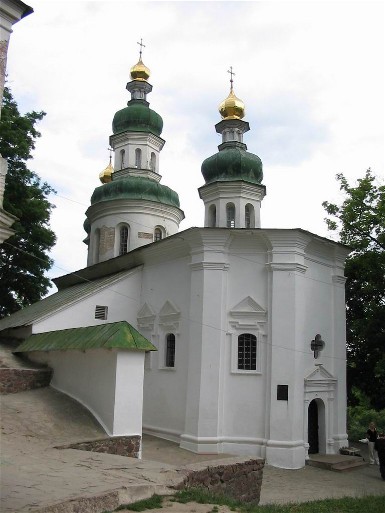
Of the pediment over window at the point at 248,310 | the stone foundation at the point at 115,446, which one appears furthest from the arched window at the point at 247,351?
the stone foundation at the point at 115,446

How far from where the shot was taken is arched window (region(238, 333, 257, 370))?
49.2 feet

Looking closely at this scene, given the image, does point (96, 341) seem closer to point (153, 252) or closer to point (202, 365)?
point (202, 365)

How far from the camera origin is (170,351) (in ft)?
53.6

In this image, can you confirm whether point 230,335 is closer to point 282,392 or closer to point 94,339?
point 282,392

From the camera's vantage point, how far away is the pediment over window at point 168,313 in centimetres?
1611

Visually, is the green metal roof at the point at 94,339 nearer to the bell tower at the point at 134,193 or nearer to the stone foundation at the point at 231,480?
the stone foundation at the point at 231,480

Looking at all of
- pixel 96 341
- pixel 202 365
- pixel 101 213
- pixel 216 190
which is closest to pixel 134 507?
pixel 96 341

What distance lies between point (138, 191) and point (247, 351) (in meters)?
9.59

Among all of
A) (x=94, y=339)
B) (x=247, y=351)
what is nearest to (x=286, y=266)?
(x=247, y=351)

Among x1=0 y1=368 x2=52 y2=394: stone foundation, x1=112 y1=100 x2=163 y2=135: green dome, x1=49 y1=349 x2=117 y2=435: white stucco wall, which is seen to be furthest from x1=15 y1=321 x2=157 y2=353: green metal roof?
x1=112 y1=100 x2=163 y2=135: green dome

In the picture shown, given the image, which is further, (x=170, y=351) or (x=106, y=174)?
(x=106, y=174)

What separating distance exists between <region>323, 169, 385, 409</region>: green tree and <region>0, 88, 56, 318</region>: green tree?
11379 millimetres

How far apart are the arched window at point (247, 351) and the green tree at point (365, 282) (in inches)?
183

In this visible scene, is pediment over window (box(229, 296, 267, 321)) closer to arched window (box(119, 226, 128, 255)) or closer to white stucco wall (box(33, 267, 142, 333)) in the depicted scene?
white stucco wall (box(33, 267, 142, 333))
